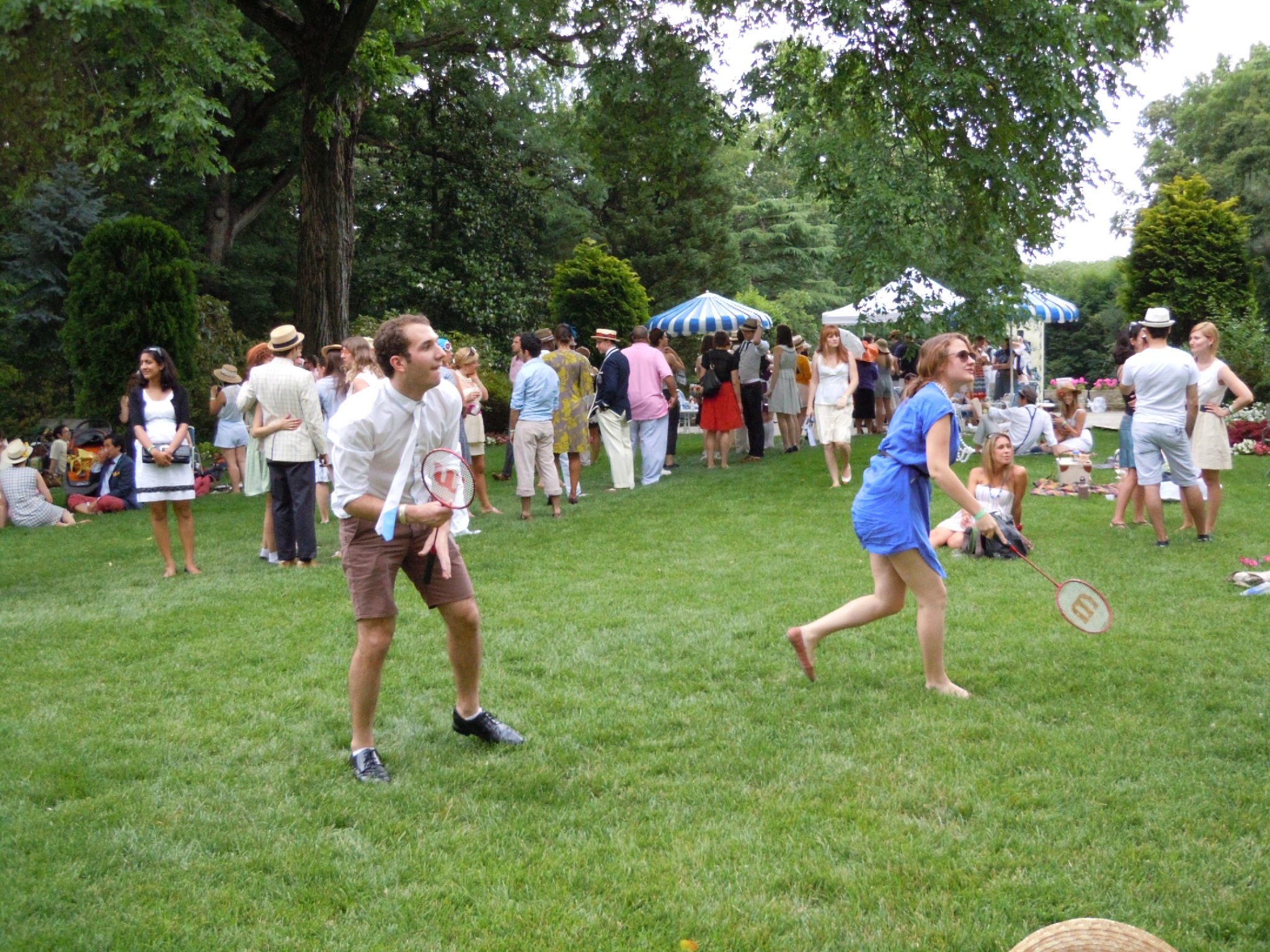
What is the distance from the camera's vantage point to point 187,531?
10266 millimetres

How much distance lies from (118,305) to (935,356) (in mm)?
16253

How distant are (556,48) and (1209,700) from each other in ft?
62.1

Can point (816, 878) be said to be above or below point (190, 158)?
below

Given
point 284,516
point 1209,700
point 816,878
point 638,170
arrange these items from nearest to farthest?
point 816,878 < point 1209,700 < point 284,516 < point 638,170

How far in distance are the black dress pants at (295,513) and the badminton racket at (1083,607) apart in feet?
20.9

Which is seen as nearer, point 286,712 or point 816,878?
point 816,878


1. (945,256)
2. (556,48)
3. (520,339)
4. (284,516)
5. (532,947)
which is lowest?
(532,947)

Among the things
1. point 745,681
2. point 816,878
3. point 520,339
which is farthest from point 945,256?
point 816,878

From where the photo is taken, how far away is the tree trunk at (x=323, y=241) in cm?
1717

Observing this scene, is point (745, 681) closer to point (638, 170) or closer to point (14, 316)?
point (638, 170)

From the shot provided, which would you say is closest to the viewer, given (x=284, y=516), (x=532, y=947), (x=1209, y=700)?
(x=532, y=947)

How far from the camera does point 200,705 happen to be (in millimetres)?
6219

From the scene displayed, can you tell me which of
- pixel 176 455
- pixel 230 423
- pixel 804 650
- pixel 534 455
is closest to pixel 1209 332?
pixel 804 650

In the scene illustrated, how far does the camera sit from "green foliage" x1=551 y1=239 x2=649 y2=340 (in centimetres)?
2711
